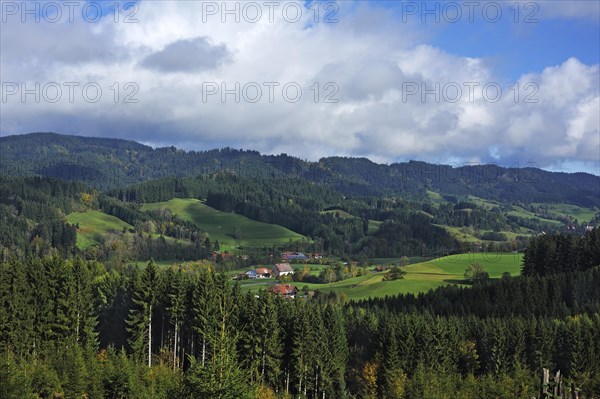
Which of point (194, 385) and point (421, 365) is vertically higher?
point (194, 385)

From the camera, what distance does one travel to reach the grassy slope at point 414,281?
157 metres

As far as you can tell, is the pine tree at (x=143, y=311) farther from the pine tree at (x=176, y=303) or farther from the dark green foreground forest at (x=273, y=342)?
the pine tree at (x=176, y=303)

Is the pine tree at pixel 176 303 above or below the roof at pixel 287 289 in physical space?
above

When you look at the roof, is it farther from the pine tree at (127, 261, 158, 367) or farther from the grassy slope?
the pine tree at (127, 261, 158, 367)

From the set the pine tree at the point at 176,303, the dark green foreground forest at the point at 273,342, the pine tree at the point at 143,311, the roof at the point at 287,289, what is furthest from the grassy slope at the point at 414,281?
the pine tree at the point at 143,311

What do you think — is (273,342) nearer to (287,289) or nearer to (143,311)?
(143,311)

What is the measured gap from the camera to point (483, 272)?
168 metres

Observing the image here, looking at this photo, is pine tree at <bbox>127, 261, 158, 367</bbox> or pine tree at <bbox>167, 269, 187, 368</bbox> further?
pine tree at <bbox>167, 269, 187, 368</bbox>

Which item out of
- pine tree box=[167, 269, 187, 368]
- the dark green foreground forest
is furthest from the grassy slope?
pine tree box=[167, 269, 187, 368]

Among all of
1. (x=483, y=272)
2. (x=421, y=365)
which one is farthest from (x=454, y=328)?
(x=483, y=272)

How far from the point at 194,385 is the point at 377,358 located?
51423mm

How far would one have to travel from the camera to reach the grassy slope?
516 ft

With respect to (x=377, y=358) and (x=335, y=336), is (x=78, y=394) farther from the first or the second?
(x=377, y=358)

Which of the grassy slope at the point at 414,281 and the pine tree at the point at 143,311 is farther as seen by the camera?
the grassy slope at the point at 414,281
